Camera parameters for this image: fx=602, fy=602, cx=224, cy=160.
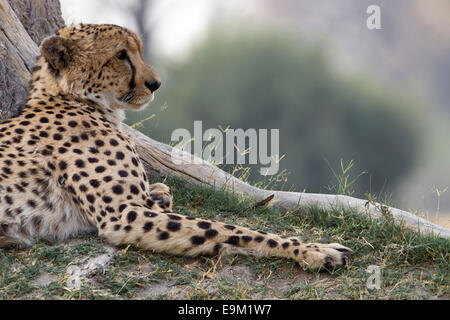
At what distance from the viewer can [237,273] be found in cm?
275

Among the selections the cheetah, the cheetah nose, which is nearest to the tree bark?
the cheetah

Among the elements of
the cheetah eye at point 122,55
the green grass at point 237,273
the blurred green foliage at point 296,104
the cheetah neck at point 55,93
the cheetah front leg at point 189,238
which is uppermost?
the cheetah eye at point 122,55

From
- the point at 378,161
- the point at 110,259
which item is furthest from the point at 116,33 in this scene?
the point at 378,161

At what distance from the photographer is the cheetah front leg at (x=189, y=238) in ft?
9.27

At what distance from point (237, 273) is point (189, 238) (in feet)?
0.92

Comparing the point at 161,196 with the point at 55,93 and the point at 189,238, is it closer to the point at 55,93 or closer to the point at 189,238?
the point at 189,238

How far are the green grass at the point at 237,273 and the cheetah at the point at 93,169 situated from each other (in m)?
0.07

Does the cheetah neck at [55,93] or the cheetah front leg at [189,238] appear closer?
the cheetah front leg at [189,238]

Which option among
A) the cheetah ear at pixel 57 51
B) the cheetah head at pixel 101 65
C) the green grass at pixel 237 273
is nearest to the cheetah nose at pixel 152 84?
the cheetah head at pixel 101 65

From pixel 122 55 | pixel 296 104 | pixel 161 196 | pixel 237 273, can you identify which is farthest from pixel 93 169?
pixel 296 104

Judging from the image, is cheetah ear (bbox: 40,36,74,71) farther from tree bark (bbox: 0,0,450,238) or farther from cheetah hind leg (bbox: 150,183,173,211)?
cheetah hind leg (bbox: 150,183,173,211)

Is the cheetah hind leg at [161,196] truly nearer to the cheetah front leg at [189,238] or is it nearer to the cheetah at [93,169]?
the cheetah at [93,169]

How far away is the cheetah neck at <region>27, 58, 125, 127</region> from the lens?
3.32m
